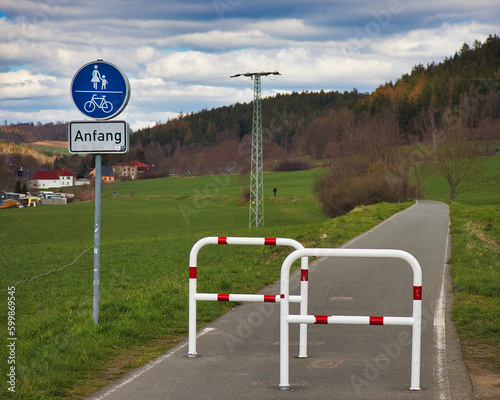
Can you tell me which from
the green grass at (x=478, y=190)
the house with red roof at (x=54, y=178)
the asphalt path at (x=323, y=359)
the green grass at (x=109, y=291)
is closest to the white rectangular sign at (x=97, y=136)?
the green grass at (x=109, y=291)

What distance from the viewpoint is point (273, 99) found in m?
174

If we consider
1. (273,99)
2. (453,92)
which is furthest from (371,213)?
(273,99)

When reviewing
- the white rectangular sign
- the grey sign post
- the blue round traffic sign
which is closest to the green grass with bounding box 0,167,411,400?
the grey sign post

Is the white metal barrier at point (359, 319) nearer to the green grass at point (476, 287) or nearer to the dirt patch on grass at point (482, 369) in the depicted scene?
the dirt patch on grass at point (482, 369)

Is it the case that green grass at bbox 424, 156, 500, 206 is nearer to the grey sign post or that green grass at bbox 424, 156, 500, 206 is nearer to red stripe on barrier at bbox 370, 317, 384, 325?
the grey sign post

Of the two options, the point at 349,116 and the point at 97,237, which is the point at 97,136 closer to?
the point at 97,237

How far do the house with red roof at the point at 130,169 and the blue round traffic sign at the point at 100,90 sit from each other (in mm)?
109504

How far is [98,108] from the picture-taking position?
23.6 feet

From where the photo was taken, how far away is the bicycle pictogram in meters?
7.19

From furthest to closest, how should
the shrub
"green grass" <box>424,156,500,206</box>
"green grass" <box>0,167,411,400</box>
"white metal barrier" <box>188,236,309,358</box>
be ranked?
"green grass" <box>424,156,500,206</box> < the shrub < "white metal barrier" <box>188,236,309,358</box> < "green grass" <box>0,167,411,400</box>

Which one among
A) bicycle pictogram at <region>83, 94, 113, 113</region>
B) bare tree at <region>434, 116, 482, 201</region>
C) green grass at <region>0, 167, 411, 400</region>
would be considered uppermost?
bare tree at <region>434, 116, 482, 201</region>

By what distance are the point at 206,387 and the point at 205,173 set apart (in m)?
127

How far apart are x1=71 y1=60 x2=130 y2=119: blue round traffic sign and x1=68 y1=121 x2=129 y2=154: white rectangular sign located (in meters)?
0.13

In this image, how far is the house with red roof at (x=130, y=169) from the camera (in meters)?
119
